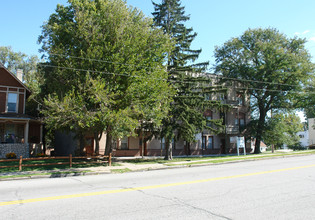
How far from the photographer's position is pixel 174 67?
74.1 ft

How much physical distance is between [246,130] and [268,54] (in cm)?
1116

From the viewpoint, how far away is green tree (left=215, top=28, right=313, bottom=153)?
3312cm

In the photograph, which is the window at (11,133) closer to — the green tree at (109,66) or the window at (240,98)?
the green tree at (109,66)

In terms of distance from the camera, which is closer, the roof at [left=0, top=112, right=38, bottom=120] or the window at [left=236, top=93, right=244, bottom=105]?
the roof at [left=0, top=112, right=38, bottom=120]

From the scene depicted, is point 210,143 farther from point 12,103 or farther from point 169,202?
point 169,202

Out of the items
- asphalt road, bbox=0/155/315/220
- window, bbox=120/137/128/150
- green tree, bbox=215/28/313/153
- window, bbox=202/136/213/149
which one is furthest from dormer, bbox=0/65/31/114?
green tree, bbox=215/28/313/153

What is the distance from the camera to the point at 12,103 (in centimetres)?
2312

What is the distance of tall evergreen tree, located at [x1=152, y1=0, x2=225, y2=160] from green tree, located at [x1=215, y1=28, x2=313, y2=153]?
13406 millimetres

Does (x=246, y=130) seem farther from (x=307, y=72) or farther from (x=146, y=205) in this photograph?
(x=146, y=205)

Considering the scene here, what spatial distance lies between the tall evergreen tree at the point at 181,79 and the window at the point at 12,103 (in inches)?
546

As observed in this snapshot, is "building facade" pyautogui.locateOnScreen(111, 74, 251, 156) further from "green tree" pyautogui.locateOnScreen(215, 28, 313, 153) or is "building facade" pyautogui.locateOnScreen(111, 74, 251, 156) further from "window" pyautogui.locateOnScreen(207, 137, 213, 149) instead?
"green tree" pyautogui.locateOnScreen(215, 28, 313, 153)

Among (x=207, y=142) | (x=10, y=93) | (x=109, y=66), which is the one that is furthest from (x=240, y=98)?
(x=10, y=93)

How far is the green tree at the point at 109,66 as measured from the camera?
600 inches

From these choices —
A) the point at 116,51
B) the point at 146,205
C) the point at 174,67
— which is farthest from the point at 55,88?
the point at 146,205
